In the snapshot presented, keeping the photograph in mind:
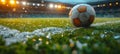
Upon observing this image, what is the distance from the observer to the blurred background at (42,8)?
55872 mm

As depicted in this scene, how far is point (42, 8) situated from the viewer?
7519 centimetres

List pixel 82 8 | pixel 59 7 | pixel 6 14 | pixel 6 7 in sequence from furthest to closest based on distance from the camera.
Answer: pixel 59 7 < pixel 6 7 < pixel 6 14 < pixel 82 8

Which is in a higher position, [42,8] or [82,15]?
[82,15]

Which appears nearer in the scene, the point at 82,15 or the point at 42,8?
the point at 82,15

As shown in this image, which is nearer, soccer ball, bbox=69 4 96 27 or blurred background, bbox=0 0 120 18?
soccer ball, bbox=69 4 96 27

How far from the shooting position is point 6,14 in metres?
52.5

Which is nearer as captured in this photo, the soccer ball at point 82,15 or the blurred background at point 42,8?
the soccer ball at point 82,15

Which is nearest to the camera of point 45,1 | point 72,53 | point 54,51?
point 72,53

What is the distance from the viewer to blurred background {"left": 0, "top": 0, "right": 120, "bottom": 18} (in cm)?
5587

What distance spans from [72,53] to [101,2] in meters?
89.6

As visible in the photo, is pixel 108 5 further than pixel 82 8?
Yes

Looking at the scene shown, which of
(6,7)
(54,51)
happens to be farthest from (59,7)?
(54,51)

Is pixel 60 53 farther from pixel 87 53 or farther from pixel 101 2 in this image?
pixel 101 2

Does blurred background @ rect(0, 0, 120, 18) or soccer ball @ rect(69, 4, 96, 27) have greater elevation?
soccer ball @ rect(69, 4, 96, 27)
